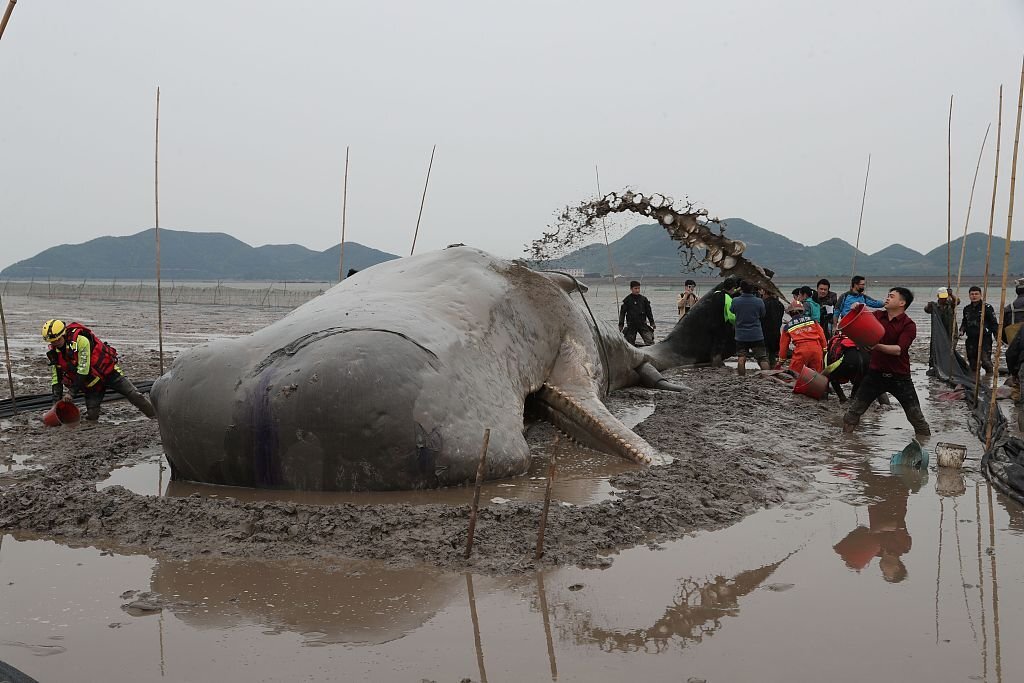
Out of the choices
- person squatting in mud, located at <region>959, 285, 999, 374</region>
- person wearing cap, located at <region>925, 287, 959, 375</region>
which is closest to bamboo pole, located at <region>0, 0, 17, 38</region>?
person wearing cap, located at <region>925, 287, 959, 375</region>

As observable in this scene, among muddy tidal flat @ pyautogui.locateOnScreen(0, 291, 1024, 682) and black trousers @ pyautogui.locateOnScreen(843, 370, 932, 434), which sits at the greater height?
black trousers @ pyautogui.locateOnScreen(843, 370, 932, 434)

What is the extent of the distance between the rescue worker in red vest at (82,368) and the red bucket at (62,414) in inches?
6.3

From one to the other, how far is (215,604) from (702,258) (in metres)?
9.30

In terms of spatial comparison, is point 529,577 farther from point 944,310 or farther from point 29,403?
point 944,310

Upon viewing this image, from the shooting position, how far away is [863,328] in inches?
334

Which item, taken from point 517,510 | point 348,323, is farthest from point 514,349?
point 517,510

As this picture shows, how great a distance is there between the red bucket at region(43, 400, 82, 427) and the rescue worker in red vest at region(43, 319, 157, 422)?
0.16m

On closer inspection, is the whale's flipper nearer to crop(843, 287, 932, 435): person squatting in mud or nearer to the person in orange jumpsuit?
crop(843, 287, 932, 435): person squatting in mud

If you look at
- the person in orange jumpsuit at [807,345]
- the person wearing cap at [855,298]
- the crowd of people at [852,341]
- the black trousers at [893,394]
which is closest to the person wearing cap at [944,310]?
the crowd of people at [852,341]

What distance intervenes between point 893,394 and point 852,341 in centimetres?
126

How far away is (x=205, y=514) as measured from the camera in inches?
204

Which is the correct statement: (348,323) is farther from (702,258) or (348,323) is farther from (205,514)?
(702,258)

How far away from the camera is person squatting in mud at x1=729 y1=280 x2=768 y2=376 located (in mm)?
13625

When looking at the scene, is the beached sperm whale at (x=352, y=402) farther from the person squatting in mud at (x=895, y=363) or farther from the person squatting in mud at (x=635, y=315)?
the person squatting in mud at (x=635, y=315)
